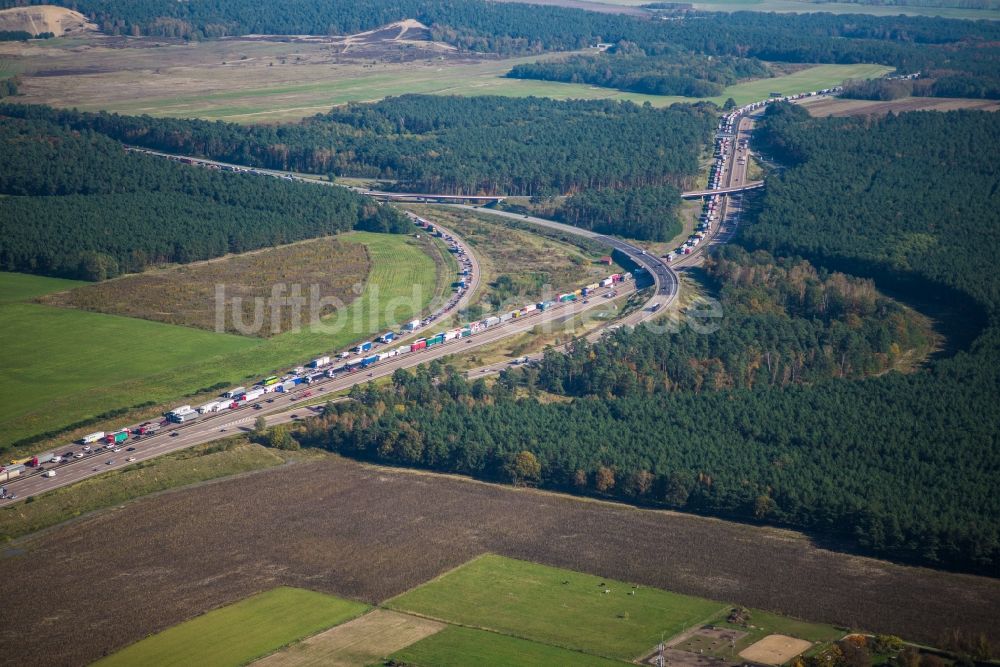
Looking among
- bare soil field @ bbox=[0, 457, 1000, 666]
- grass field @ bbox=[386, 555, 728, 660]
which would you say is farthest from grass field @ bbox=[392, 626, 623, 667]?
bare soil field @ bbox=[0, 457, 1000, 666]

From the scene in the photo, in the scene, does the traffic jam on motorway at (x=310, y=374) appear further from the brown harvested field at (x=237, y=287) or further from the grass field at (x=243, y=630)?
the grass field at (x=243, y=630)

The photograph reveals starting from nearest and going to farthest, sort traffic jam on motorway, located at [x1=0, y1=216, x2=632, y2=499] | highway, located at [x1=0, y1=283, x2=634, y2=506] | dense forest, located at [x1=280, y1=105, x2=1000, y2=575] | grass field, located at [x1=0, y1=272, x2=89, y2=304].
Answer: dense forest, located at [x1=280, y1=105, x2=1000, y2=575] < highway, located at [x1=0, y1=283, x2=634, y2=506] < traffic jam on motorway, located at [x1=0, y1=216, x2=632, y2=499] < grass field, located at [x1=0, y1=272, x2=89, y2=304]

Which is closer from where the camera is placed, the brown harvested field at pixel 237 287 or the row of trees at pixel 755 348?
the row of trees at pixel 755 348

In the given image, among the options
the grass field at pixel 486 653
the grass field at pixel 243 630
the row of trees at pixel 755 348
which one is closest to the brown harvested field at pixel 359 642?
the grass field at pixel 243 630

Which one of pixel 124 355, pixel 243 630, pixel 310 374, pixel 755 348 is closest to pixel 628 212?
pixel 755 348

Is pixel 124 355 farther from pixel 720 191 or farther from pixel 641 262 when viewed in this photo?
pixel 720 191

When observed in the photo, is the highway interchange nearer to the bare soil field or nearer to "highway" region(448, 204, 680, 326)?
"highway" region(448, 204, 680, 326)
